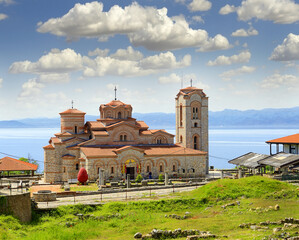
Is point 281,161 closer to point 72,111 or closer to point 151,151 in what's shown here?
point 151,151

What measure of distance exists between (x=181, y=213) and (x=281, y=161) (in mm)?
17809

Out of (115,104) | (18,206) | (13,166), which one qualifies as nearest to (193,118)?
(115,104)

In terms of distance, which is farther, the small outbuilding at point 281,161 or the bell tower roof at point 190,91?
the bell tower roof at point 190,91

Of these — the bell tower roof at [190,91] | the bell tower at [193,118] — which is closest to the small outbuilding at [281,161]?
the bell tower at [193,118]

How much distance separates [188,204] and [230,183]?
17.1 ft

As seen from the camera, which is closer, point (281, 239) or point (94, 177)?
point (281, 239)

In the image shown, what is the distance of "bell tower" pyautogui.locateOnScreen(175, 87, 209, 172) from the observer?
57625 millimetres

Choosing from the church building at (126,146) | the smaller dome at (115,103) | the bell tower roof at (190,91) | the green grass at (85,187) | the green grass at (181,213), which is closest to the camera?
the green grass at (181,213)

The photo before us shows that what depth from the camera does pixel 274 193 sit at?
3247cm

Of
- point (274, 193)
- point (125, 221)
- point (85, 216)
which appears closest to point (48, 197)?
point (85, 216)

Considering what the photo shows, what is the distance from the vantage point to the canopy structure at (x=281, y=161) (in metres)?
42.7

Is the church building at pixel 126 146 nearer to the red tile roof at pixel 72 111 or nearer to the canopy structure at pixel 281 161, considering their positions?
the red tile roof at pixel 72 111

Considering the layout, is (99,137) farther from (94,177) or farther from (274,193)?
(274,193)

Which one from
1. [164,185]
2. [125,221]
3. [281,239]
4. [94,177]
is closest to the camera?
[281,239]
